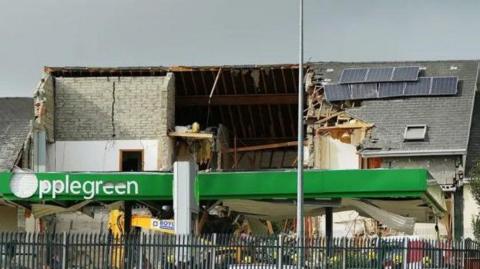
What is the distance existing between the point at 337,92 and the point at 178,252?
23931 millimetres

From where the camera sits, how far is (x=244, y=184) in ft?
101

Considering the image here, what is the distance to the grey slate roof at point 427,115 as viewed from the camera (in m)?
44.0

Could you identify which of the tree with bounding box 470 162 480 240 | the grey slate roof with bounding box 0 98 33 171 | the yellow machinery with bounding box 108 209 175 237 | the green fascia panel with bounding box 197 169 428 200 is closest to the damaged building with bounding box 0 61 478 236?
the grey slate roof with bounding box 0 98 33 171

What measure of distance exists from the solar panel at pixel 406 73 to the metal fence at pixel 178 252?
76.9 ft

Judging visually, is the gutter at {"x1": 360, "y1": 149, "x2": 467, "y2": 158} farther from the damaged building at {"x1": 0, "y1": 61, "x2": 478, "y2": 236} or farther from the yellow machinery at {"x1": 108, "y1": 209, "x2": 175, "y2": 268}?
the yellow machinery at {"x1": 108, "y1": 209, "x2": 175, "y2": 268}

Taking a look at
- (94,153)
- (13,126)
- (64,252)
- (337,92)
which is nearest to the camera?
(64,252)

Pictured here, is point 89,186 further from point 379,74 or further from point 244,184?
point 379,74

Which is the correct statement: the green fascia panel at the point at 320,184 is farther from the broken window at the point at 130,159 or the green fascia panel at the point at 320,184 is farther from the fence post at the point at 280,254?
the broken window at the point at 130,159

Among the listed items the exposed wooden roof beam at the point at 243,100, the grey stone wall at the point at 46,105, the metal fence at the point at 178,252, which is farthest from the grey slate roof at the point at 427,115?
the metal fence at the point at 178,252

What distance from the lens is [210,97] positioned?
168 ft

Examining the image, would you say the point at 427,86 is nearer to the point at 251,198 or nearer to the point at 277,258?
the point at 251,198

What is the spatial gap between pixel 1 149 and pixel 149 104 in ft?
25.3

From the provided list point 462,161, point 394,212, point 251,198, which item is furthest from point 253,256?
point 462,161

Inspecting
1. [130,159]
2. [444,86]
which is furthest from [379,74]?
[130,159]
